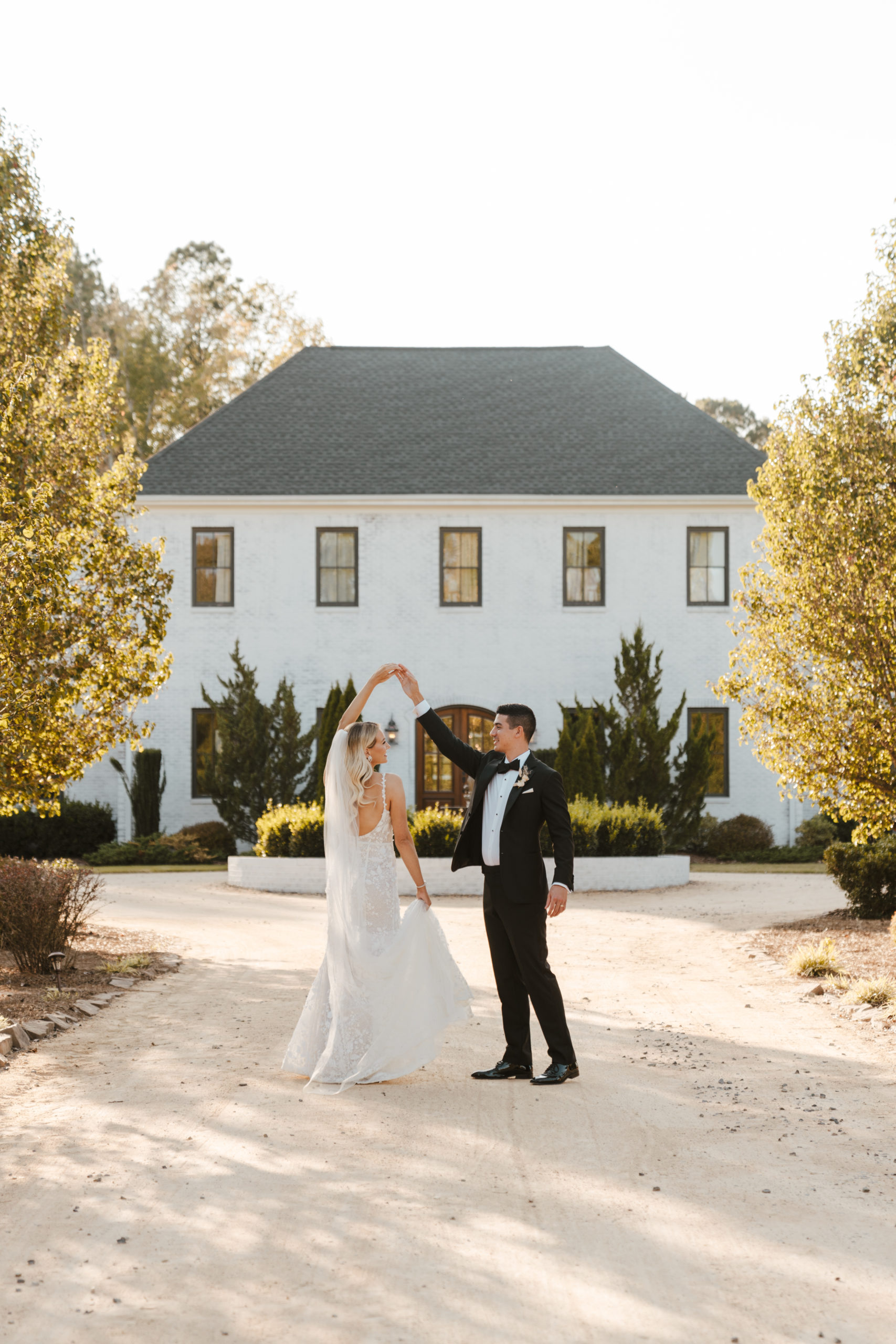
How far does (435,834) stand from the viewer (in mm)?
19797

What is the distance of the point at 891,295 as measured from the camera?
15.5 m

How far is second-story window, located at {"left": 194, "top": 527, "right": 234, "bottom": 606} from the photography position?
87.6 feet

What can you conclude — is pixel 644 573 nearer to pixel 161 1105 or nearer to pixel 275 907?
pixel 275 907

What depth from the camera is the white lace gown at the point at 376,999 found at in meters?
7.26

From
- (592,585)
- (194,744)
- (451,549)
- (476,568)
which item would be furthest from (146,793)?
(592,585)

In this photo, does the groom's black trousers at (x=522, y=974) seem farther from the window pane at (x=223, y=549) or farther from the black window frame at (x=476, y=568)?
the window pane at (x=223, y=549)

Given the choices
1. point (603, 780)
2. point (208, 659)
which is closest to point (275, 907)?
point (603, 780)

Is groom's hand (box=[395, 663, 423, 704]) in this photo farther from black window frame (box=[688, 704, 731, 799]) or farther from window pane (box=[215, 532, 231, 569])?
window pane (box=[215, 532, 231, 569])

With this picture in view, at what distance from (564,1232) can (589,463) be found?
2323 cm

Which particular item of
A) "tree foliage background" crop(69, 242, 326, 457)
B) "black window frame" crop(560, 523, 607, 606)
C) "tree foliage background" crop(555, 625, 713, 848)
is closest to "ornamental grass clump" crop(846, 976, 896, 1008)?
"tree foliage background" crop(555, 625, 713, 848)

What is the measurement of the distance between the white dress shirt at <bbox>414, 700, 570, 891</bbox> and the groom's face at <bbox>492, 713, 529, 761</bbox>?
0.19 feet

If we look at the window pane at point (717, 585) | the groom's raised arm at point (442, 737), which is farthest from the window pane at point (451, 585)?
the groom's raised arm at point (442, 737)

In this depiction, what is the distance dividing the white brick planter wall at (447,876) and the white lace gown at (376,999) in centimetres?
1197

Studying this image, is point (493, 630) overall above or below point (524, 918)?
above
